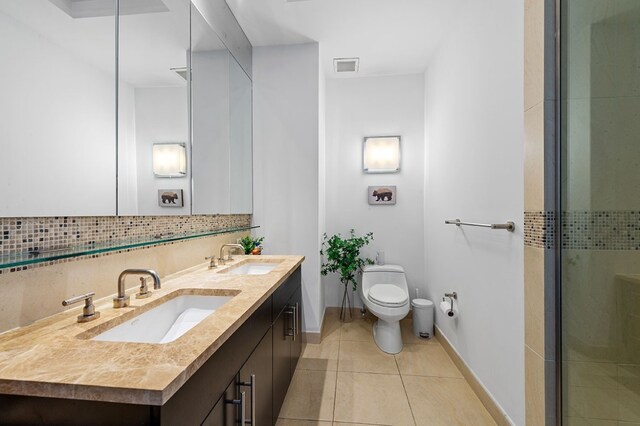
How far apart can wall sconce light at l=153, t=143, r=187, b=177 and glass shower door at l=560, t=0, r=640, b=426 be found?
189 cm

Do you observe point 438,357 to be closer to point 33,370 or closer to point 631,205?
point 631,205

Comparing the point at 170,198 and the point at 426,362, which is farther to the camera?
the point at 426,362

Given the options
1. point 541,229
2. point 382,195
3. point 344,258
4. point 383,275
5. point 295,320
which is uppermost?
point 382,195

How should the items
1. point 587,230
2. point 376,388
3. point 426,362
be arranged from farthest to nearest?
point 426,362 < point 376,388 < point 587,230

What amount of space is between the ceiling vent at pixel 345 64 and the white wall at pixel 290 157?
0.36m

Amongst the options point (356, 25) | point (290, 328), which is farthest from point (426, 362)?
point (356, 25)

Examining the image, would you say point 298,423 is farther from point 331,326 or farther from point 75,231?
point 75,231

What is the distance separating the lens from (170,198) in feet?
4.97

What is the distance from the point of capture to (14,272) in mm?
820

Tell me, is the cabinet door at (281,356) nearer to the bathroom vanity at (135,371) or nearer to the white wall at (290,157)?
the bathroom vanity at (135,371)

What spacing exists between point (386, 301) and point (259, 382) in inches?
54.6

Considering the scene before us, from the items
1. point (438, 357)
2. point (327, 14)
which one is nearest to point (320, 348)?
point (438, 357)

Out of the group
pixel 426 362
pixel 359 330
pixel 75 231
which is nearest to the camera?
pixel 75 231

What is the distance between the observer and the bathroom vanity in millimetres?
577
